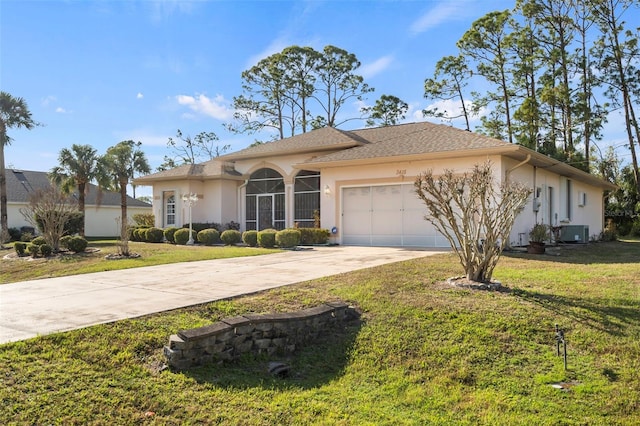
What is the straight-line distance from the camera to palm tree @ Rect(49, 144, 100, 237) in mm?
24266

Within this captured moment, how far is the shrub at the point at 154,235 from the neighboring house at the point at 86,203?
11.1 meters

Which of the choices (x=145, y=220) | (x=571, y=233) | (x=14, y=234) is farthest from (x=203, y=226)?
(x=571, y=233)

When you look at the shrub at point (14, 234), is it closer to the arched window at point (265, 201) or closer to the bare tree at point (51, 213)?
the bare tree at point (51, 213)

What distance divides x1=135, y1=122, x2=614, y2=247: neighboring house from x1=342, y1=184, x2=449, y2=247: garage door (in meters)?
0.04

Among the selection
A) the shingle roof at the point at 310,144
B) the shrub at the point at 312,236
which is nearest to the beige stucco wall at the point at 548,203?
the shingle roof at the point at 310,144

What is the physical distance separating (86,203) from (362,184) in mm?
23508

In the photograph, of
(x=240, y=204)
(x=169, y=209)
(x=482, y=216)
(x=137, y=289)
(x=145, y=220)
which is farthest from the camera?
(x=145, y=220)

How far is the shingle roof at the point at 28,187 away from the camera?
2942 cm

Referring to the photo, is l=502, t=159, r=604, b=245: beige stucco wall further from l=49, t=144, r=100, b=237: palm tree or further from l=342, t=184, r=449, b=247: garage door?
l=49, t=144, r=100, b=237: palm tree

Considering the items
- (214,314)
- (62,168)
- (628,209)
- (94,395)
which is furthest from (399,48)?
(628,209)

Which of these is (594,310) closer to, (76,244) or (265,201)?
(76,244)

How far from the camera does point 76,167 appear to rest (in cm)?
2428

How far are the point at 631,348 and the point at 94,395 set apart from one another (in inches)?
215

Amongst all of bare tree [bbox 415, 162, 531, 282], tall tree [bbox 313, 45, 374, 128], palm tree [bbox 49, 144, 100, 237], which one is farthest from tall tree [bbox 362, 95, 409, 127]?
bare tree [bbox 415, 162, 531, 282]
